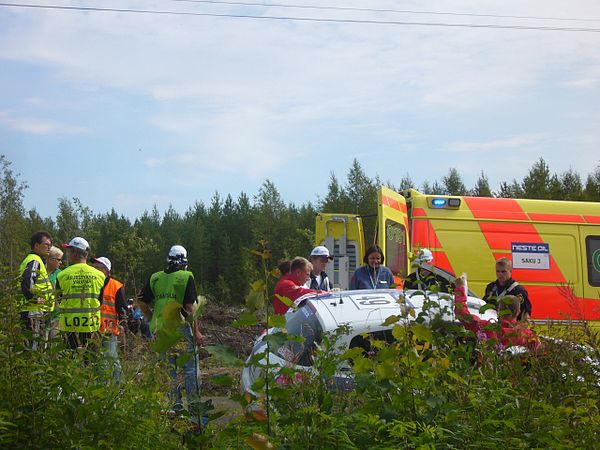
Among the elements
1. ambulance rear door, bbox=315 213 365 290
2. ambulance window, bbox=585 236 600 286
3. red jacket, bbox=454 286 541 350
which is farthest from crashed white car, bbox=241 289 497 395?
ambulance window, bbox=585 236 600 286

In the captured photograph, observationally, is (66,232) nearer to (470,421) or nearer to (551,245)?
(551,245)

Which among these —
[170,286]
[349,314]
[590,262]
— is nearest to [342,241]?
[590,262]

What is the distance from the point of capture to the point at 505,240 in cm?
1262

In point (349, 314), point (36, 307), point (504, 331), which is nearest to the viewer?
point (36, 307)

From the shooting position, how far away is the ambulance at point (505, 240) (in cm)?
1234

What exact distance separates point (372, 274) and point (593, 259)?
4.49 m

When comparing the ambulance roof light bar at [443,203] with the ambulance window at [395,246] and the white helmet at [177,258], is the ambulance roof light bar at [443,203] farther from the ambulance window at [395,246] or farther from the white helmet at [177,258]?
the white helmet at [177,258]

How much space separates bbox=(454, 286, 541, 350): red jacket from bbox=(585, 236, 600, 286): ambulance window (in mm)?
9262

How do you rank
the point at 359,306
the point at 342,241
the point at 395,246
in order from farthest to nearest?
the point at 342,241 < the point at 395,246 < the point at 359,306

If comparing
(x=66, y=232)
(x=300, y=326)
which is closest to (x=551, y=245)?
(x=300, y=326)

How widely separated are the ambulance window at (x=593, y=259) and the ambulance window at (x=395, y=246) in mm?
2944

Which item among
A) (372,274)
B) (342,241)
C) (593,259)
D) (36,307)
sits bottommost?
(36,307)

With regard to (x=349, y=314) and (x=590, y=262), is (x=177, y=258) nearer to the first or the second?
(x=349, y=314)

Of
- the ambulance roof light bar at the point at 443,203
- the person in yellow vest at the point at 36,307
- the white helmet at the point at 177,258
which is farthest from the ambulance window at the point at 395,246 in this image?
the person in yellow vest at the point at 36,307
